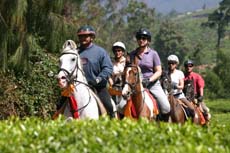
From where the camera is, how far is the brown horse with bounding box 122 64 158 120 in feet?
29.5

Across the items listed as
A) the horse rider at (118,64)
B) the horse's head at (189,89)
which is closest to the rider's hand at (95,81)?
the horse rider at (118,64)

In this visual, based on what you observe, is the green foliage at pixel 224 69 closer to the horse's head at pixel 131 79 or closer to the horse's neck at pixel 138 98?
the horse's neck at pixel 138 98

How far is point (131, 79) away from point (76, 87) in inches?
39.1

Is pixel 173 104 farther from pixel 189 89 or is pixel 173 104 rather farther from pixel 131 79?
pixel 189 89

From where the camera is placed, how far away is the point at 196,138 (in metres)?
6.05

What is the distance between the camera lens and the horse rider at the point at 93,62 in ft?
29.2

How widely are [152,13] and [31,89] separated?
56003 millimetres

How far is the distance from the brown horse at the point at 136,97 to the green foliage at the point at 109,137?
2.30 meters

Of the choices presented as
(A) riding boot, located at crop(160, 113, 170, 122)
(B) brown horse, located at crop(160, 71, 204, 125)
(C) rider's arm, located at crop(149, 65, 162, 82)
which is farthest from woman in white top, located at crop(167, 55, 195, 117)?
(C) rider's arm, located at crop(149, 65, 162, 82)

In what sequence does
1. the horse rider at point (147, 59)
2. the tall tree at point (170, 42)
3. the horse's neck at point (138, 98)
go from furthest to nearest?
the tall tree at point (170, 42), the horse rider at point (147, 59), the horse's neck at point (138, 98)

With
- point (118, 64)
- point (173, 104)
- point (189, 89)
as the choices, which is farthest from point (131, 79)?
point (189, 89)

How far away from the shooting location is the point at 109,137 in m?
5.78

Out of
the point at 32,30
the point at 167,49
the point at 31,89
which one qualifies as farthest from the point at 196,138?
the point at 167,49

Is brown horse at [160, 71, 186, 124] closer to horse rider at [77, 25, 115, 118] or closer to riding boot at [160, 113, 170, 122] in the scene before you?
riding boot at [160, 113, 170, 122]
